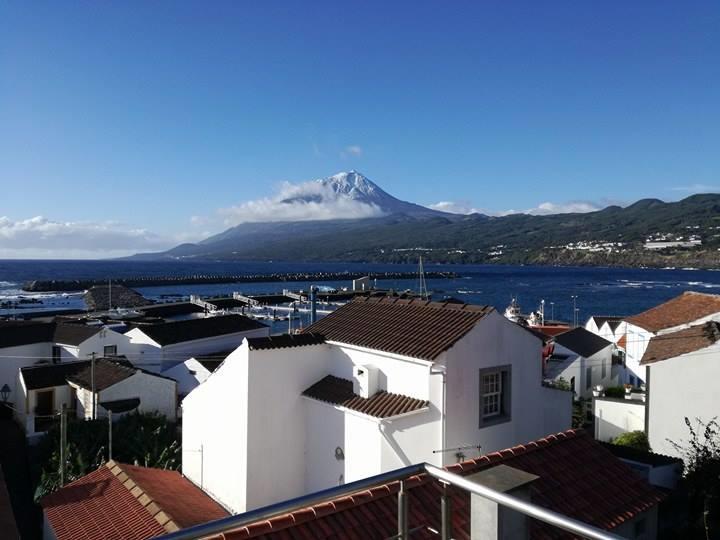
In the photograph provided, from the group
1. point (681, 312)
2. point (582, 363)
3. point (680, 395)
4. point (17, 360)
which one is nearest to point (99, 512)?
point (680, 395)

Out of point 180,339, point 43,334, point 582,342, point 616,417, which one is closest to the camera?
point 616,417

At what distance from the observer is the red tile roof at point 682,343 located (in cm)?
1291

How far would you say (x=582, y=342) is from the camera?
24703 mm

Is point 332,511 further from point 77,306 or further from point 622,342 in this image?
point 77,306

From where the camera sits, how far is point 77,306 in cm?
7225

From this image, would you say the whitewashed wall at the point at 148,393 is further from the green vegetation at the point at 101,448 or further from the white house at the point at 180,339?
the white house at the point at 180,339

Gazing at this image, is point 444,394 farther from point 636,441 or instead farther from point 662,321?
point 662,321

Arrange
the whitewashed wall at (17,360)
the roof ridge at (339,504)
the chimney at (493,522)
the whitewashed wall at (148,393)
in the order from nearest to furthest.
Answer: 1. the chimney at (493,522)
2. the roof ridge at (339,504)
3. the whitewashed wall at (148,393)
4. the whitewashed wall at (17,360)

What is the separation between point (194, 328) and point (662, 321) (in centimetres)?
2268

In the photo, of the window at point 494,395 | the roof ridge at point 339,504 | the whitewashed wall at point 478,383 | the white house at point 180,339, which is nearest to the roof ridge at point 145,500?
the roof ridge at point 339,504

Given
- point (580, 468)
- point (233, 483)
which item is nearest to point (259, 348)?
point (233, 483)

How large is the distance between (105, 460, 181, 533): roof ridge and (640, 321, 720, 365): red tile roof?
1113 cm

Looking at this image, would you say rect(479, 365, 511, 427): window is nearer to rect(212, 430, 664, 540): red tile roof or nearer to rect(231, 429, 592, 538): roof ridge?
rect(212, 430, 664, 540): red tile roof

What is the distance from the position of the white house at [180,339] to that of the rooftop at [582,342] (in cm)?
1532
